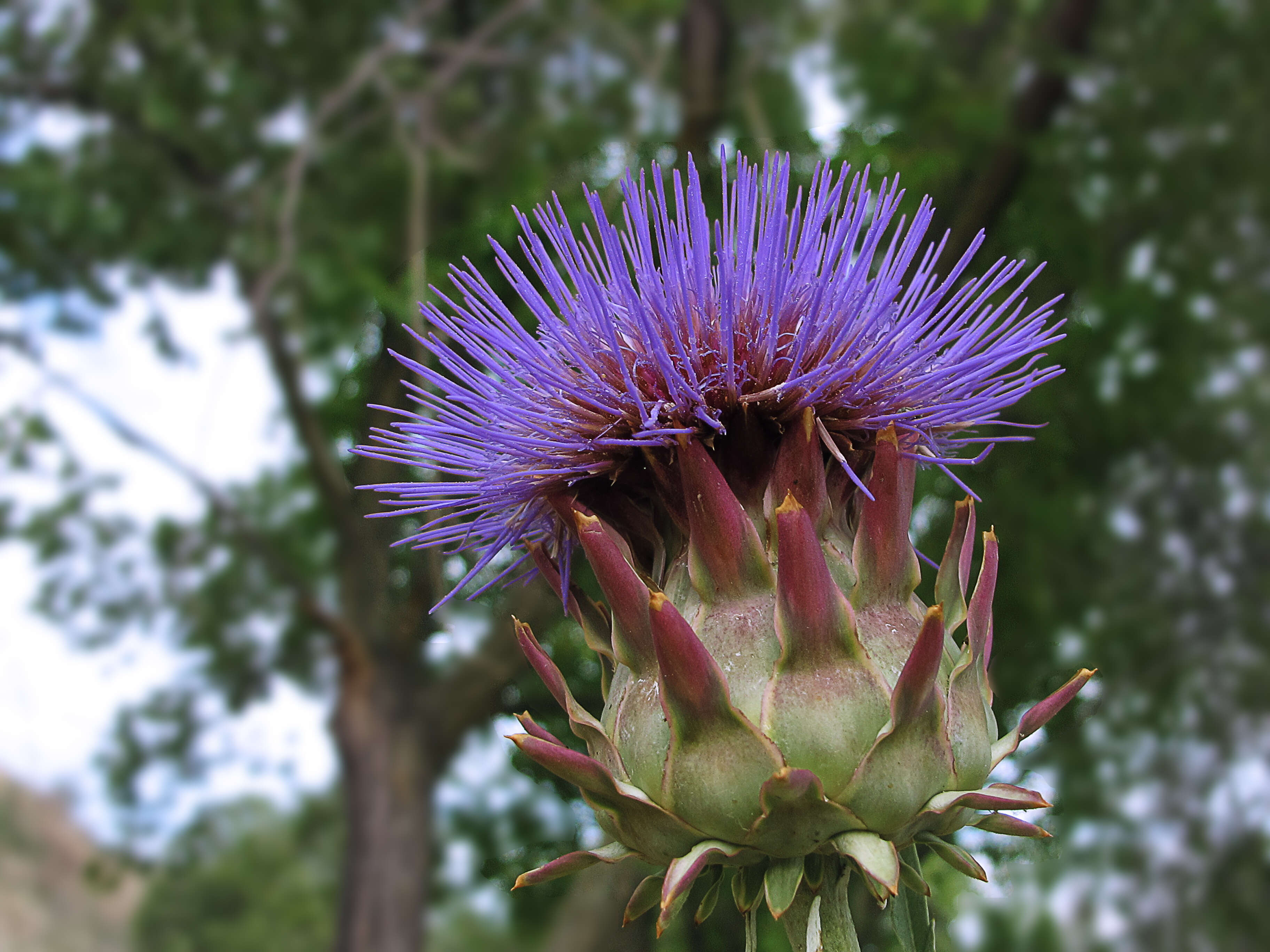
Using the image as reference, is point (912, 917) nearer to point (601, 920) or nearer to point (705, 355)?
point (705, 355)

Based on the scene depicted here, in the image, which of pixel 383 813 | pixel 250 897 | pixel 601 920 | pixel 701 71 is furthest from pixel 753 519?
pixel 250 897

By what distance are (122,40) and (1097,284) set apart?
A: 5.17m

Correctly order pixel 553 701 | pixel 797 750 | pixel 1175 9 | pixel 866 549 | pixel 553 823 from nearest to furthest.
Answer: pixel 797 750 < pixel 866 549 < pixel 553 701 < pixel 553 823 < pixel 1175 9

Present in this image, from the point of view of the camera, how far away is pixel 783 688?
3.59 ft

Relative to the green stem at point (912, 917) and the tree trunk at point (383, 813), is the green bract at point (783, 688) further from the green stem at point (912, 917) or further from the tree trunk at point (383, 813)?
the tree trunk at point (383, 813)

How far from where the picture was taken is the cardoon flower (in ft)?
3.49

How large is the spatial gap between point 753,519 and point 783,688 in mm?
240

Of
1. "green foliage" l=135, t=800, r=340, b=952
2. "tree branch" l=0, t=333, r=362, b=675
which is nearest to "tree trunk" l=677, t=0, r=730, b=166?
"tree branch" l=0, t=333, r=362, b=675

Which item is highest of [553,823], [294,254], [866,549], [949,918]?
[294,254]

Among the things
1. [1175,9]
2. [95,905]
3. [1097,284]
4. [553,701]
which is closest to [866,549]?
[553,701]

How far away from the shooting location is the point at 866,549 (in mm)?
1209

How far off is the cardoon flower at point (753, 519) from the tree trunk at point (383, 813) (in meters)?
3.00

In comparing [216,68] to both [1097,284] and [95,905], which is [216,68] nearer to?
[1097,284]

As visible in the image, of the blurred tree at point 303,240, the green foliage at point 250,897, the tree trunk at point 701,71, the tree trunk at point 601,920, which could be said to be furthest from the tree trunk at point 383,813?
the green foliage at point 250,897
